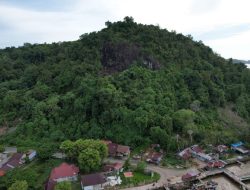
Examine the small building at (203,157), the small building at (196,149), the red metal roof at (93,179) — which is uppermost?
the small building at (196,149)

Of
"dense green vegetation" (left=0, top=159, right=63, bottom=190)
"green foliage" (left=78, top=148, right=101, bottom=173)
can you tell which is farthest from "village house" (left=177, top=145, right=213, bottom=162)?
"dense green vegetation" (left=0, top=159, right=63, bottom=190)

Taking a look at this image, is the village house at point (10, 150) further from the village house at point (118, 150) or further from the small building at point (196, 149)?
the small building at point (196, 149)

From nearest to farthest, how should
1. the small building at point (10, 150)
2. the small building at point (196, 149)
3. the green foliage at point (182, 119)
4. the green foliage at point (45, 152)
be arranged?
1. the green foliage at point (45, 152)
2. the small building at point (196, 149)
3. the small building at point (10, 150)
4. the green foliage at point (182, 119)

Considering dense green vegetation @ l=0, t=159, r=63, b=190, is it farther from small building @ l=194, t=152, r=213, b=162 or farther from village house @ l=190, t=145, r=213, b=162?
small building @ l=194, t=152, r=213, b=162

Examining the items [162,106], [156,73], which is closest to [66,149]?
[162,106]

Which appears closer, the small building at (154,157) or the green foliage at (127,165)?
the green foliage at (127,165)

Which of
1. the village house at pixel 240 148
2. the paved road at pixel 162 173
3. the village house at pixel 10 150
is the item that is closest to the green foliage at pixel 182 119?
the village house at pixel 240 148

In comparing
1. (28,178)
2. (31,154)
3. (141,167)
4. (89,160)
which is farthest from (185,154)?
(31,154)

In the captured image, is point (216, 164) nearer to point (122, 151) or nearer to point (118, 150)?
point (122, 151)
